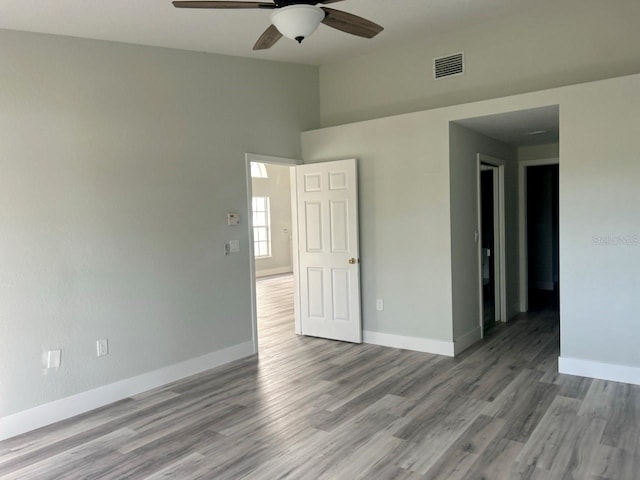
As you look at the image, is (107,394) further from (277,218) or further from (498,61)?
(277,218)

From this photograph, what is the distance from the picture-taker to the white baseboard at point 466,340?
15.0ft

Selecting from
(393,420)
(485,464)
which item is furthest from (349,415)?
(485,464)

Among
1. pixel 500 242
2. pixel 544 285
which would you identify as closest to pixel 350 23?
pixel 500 242

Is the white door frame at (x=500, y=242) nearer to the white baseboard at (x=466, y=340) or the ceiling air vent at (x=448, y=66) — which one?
the white baseboard at (x=466, y=340)

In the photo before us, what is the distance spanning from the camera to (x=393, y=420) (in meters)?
3.18

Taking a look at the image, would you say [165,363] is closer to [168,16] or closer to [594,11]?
[168,16]

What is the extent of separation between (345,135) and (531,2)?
7.08 ft

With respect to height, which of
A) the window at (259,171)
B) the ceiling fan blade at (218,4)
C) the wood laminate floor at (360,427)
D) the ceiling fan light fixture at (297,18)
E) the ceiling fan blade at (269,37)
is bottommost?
the wood laminate floor at (360,427)

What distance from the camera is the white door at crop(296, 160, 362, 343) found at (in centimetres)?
502

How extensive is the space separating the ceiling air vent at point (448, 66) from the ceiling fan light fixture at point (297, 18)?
2.84 metres

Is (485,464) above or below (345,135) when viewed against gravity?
below

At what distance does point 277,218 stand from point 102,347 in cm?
820

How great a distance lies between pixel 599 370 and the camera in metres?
3.79

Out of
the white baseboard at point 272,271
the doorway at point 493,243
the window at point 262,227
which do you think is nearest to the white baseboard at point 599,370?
the doorway at point 493,243
